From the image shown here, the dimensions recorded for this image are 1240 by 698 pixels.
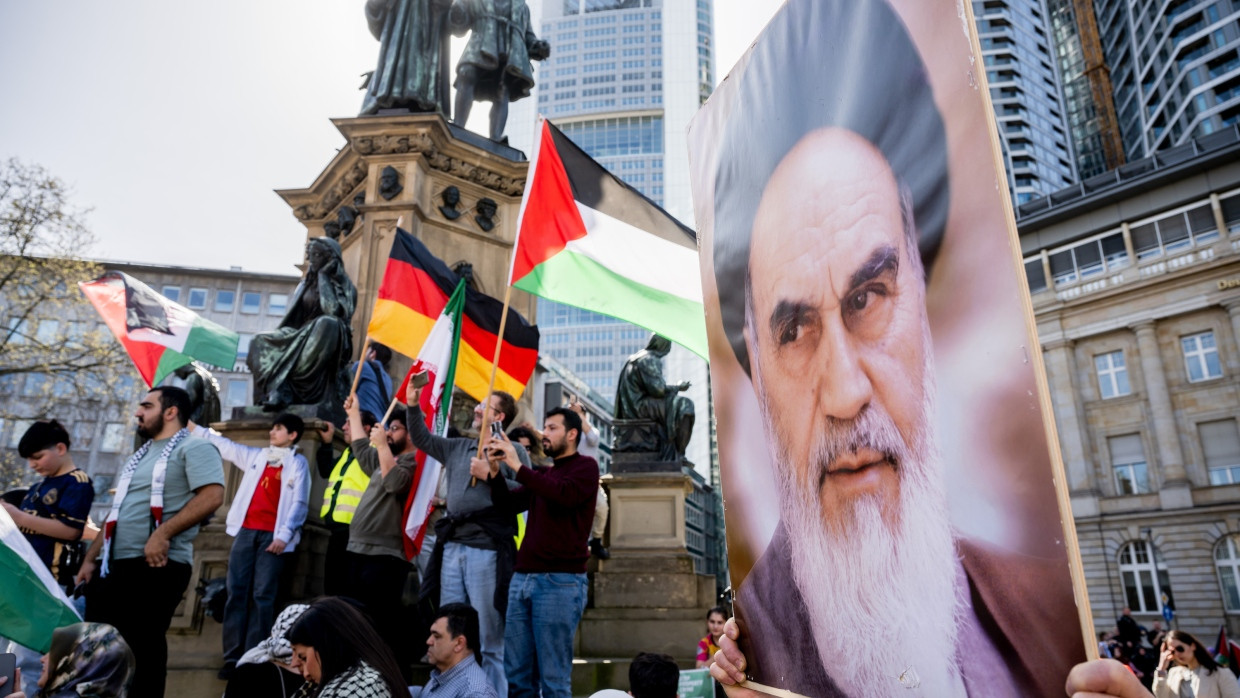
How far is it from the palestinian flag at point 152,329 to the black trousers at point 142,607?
3647 millimetres

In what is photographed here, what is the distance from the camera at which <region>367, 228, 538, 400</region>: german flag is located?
6160 mm

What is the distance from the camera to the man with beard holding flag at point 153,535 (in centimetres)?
407

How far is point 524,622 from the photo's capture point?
421 centimetres

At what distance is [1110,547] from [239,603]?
39.8 meters

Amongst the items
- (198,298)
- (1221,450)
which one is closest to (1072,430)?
(1221,450)

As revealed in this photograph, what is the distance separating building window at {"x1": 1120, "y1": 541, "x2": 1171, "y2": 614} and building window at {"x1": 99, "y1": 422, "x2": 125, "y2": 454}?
56.5m

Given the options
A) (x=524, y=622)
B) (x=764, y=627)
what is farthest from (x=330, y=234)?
(x=764, y=627)

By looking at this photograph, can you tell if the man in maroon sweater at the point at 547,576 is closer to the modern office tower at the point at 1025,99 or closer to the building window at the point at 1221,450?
the building window at the point at 1221,450

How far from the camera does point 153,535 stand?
4109 mm

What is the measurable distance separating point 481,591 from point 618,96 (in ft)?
447

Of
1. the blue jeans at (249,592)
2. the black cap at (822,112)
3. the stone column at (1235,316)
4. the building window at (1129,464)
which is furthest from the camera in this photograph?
the building window at (1129,464)

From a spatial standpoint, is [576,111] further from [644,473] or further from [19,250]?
[644,473]

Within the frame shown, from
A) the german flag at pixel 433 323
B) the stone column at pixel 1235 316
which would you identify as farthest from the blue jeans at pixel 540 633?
the stone column at pixel 1235 316

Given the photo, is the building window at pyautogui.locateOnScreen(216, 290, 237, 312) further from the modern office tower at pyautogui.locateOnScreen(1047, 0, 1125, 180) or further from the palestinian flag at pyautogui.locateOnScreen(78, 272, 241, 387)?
the modern office tower at pyautogui.locateOnScreen(1047, 0, 1125, 180)
